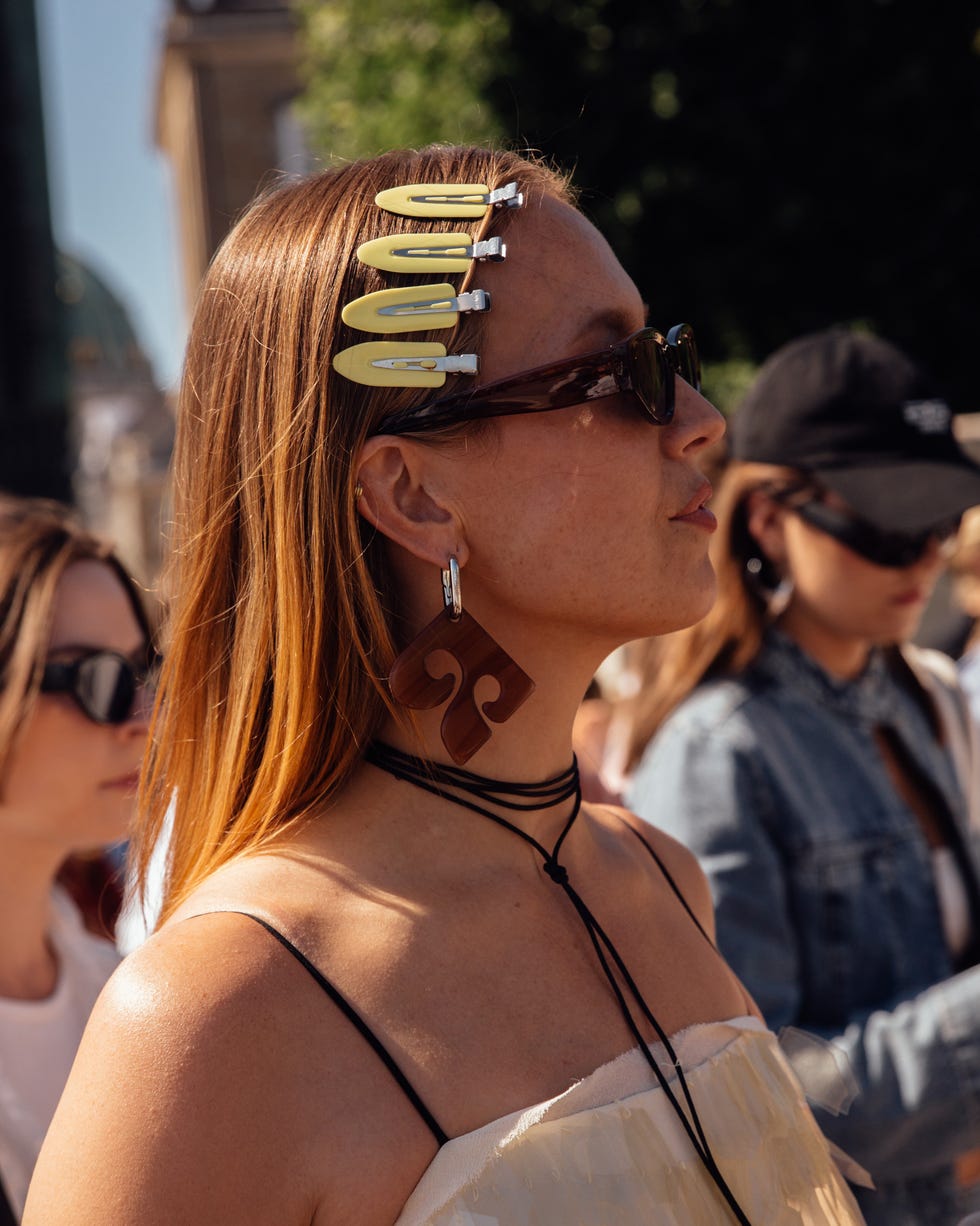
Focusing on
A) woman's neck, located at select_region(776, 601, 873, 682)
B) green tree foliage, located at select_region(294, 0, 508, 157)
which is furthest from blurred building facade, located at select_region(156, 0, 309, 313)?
woman's neck, located at select_region(776, 601, 873, 682)

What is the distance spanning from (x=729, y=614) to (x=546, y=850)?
1.30m

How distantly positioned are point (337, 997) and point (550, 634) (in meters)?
0.48

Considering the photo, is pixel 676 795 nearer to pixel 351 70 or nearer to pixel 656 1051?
pixel 656 1051

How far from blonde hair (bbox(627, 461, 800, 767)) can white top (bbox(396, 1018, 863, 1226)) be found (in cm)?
118

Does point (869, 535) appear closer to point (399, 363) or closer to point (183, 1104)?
point (399, 363)

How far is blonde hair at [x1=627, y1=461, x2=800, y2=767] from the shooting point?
2.86 metres

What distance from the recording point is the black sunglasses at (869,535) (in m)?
2.77

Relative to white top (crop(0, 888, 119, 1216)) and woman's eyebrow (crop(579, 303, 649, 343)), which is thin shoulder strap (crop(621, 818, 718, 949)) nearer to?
woman's eyebrow (crop(579, 303, 649, 343))

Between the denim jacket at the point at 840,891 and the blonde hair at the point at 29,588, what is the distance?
1.16 meters

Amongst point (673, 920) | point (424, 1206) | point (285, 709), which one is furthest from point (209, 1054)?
point (673, 920)

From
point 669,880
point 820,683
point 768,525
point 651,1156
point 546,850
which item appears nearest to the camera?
point 651,1156

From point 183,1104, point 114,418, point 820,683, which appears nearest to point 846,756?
point 820,683

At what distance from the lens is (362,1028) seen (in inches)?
53.6

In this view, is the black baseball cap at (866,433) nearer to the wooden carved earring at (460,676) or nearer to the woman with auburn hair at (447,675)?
the woman with auburn hair at (447,675)
